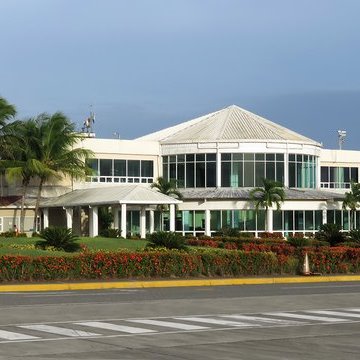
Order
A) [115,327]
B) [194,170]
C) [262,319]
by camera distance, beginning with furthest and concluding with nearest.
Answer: [194,170]
[262,319]
[115,327]

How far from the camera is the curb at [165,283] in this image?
2788 centimetres

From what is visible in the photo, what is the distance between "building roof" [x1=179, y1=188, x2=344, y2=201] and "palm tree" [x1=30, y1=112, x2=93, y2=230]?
28.8 ft

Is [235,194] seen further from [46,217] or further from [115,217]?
[46,217]

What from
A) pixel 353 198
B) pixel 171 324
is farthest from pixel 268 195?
pixel 171 324

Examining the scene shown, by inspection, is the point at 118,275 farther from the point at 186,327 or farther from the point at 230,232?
the point at 230,232

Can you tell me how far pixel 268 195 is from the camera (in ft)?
218

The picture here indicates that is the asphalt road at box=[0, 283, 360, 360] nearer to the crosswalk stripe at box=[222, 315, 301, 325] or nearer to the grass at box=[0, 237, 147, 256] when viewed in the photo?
the crosswalk stripe at box=[222, 315, 301, 325]

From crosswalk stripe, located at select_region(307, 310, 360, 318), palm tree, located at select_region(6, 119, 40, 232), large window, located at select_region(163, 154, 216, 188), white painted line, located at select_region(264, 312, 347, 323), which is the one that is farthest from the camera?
→ large window, located at select_region(163, 154, 216, 188)

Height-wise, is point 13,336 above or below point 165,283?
above

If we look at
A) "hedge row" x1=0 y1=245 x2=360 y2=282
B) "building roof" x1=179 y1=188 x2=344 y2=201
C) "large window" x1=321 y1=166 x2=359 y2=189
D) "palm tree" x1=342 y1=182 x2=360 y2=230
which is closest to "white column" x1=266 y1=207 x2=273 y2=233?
"building roof" x1=179 y1=188 x2=344 y2=201

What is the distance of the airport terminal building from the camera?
68.0m

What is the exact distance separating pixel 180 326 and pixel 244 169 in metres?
54.8

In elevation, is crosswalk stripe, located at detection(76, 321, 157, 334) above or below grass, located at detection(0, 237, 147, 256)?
below

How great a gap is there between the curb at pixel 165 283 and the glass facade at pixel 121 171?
36734 millimetres
